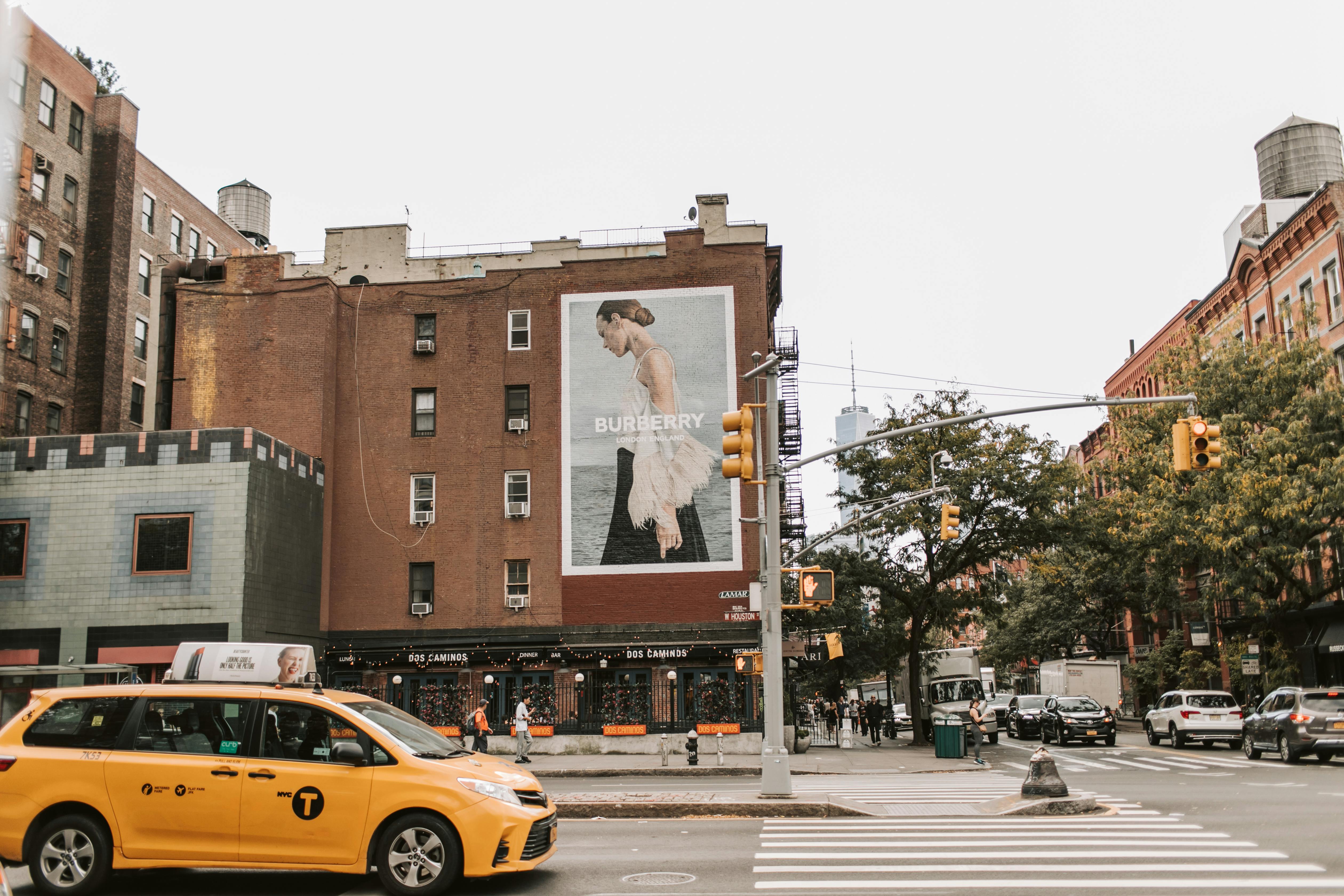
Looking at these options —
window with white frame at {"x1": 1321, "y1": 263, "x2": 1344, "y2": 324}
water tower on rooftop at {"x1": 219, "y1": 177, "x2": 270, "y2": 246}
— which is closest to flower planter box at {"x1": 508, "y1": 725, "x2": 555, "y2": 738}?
window with white frame at {"x1": 1321, "y1": 263, "x2": 1344, "y2": 324}

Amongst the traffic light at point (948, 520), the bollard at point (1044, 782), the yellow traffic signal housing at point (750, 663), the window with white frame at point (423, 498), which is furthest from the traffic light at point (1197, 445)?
the window with white frame at point (423, 498)

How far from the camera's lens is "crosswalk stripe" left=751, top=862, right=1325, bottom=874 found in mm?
11000

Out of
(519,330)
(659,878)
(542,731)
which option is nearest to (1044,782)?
(659,878)

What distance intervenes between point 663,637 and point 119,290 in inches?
1097

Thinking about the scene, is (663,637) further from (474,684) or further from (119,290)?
(119,290)

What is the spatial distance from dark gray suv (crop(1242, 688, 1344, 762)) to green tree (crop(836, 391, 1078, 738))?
37.4 ft

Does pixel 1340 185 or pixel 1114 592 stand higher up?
pixel 1340 185

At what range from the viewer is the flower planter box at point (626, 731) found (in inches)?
1416

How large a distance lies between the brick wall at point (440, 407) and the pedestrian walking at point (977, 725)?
8740mm

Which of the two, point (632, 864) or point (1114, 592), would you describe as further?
point (1114, 592)

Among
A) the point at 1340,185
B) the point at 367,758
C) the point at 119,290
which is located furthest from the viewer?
the point at 119,290

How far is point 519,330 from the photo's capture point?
40344mm

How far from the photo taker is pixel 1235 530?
112ft

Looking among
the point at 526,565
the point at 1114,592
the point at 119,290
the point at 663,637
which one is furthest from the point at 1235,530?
the point at 119,290
